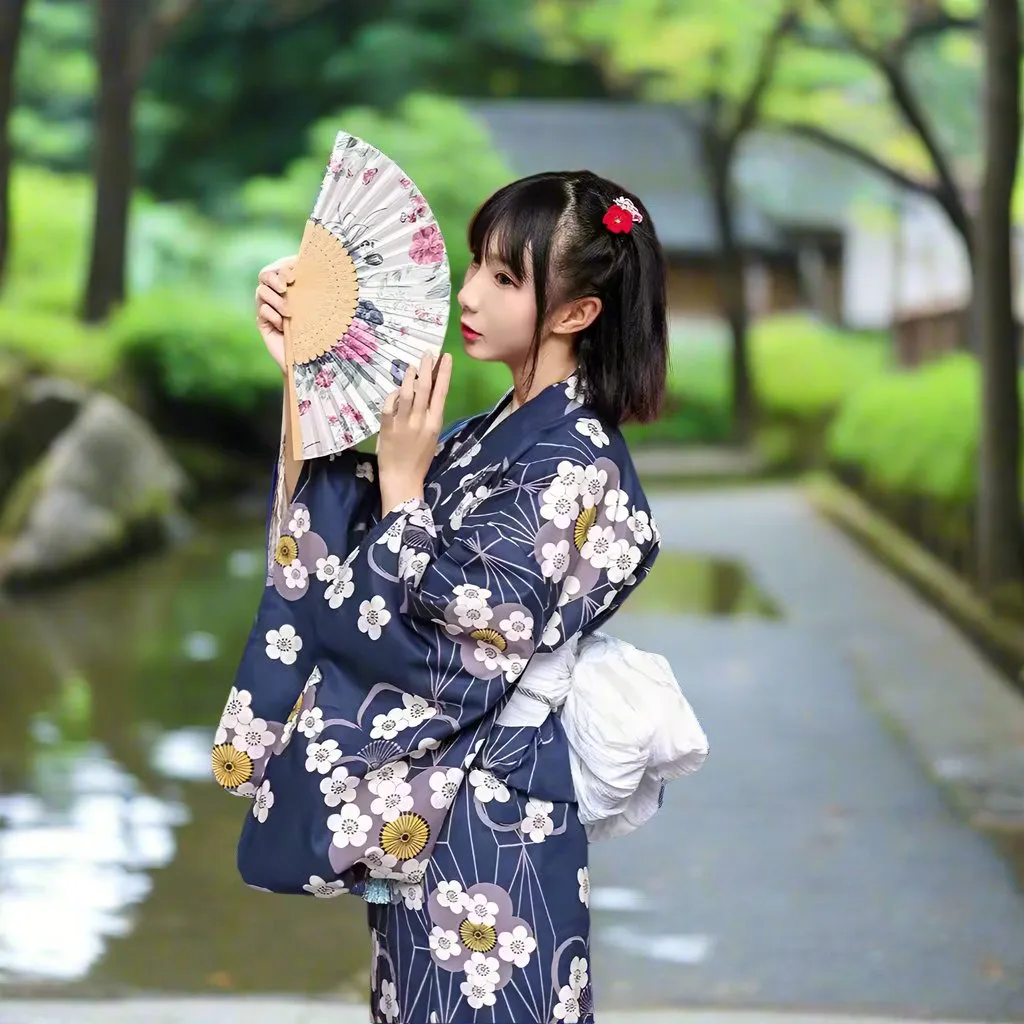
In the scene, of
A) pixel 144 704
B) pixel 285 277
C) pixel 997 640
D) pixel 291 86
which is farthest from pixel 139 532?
pixel 291 86

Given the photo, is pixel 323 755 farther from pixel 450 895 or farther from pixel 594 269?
pixel 594 269

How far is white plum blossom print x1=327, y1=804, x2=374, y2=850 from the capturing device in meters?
2.07

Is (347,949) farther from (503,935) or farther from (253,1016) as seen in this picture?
(503,935)

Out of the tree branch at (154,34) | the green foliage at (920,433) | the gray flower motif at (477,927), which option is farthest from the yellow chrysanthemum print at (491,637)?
the tree branch at (154,34)

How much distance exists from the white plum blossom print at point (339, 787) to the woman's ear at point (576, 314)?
2.08ft

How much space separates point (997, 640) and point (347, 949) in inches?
178

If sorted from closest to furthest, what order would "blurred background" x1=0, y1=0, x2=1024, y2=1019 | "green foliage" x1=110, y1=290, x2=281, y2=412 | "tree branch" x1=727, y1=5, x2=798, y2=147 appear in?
"blurred background" x1=0, y1=0, x2=1024, y2=1019
"green foliage" x1=110, y1=290, x2=281, y2=412
"tree branch" x1=727, y1=5, x2=798, y2=147

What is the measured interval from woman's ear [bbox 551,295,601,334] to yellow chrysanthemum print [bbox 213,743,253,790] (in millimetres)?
705

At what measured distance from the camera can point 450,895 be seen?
83.3 inches

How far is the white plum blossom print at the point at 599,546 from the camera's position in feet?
6.96

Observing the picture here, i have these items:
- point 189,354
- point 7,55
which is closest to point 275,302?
point 7,55

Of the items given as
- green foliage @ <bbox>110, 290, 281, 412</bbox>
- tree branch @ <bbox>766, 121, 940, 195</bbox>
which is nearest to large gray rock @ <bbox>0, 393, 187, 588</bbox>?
green foliage @ <bbox>110, 290, 281, 412</bbox>

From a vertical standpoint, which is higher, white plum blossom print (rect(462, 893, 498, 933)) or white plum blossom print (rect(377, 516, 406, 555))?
white plum blossom print (rect(377, 516, 406, 555))

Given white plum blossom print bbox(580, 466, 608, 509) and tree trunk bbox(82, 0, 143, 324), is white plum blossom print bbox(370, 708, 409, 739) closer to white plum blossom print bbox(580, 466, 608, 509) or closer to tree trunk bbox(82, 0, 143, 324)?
white plum blossom print bbox(580, 466, 608, 509)
